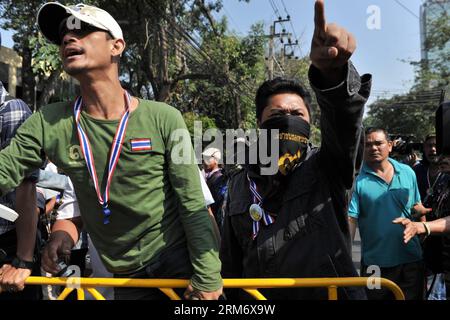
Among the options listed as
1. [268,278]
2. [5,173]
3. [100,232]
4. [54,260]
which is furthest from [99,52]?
[268,278]

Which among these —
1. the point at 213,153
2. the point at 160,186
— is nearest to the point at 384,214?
the point at 160,186

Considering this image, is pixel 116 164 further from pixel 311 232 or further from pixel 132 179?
pixel 311 232

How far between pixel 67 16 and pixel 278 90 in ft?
2.91

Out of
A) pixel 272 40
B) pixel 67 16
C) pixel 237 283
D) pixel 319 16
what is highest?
pixel 272 40

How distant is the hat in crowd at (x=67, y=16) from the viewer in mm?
1714

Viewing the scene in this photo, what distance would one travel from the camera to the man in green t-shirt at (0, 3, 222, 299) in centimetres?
167

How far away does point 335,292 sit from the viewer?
5.26 feet

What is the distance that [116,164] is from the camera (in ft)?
5.49

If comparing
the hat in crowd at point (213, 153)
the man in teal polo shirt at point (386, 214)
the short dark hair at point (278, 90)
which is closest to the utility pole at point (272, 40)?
the hat in crowd at point (213, 153)

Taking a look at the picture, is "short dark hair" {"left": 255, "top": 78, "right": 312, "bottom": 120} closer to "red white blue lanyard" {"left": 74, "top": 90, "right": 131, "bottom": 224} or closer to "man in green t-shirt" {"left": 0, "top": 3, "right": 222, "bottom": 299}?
"man in green t-shirt" {"left": 0, "top": 3, "right": 222, "bottom": 299}

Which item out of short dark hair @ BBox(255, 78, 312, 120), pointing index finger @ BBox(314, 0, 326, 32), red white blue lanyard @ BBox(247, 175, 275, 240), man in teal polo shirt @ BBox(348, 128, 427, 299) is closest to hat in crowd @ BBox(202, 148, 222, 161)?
man in teal polo shirt @ BBox(348, 128, 427, 299)

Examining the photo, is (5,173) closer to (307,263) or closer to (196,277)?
(196,277)

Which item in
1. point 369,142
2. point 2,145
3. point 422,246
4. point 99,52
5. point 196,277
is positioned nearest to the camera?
point 196,277
